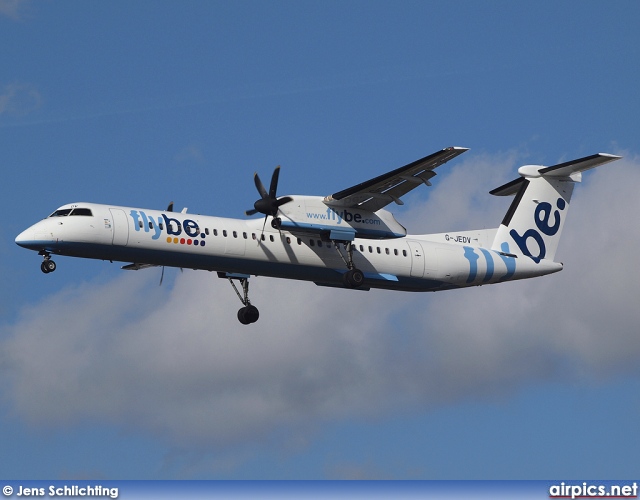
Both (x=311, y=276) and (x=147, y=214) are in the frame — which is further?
(x=311, y=276)

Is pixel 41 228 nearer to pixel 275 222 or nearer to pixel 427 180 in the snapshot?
pixel 275 222

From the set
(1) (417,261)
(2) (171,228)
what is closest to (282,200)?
(2) (171,228)

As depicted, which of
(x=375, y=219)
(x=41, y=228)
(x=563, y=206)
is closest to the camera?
(x=41, y=228)

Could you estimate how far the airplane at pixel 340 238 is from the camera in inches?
1055

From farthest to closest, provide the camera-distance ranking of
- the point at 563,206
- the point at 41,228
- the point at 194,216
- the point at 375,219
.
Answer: the point at 563,206, the point at 375,219, the point at 194,216, the point at 41,228

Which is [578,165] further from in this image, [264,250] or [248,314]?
[248,314]

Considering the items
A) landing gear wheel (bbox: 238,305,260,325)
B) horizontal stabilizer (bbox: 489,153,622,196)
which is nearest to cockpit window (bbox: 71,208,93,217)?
landing gear wheel (bbox: 238,305,260,325)

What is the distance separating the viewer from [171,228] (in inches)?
1078

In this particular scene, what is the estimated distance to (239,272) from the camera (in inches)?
1136

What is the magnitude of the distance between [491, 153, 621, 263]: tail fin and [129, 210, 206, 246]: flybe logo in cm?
1002

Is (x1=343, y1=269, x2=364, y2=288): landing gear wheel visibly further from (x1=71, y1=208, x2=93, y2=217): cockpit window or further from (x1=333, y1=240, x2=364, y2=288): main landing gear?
(x1=71, y1=208, x2=93, y2=217): cockpit window

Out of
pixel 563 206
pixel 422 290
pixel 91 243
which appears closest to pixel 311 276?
pixel 422 290

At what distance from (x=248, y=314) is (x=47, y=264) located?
7.20 metres

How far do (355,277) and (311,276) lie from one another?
1.28 meters
